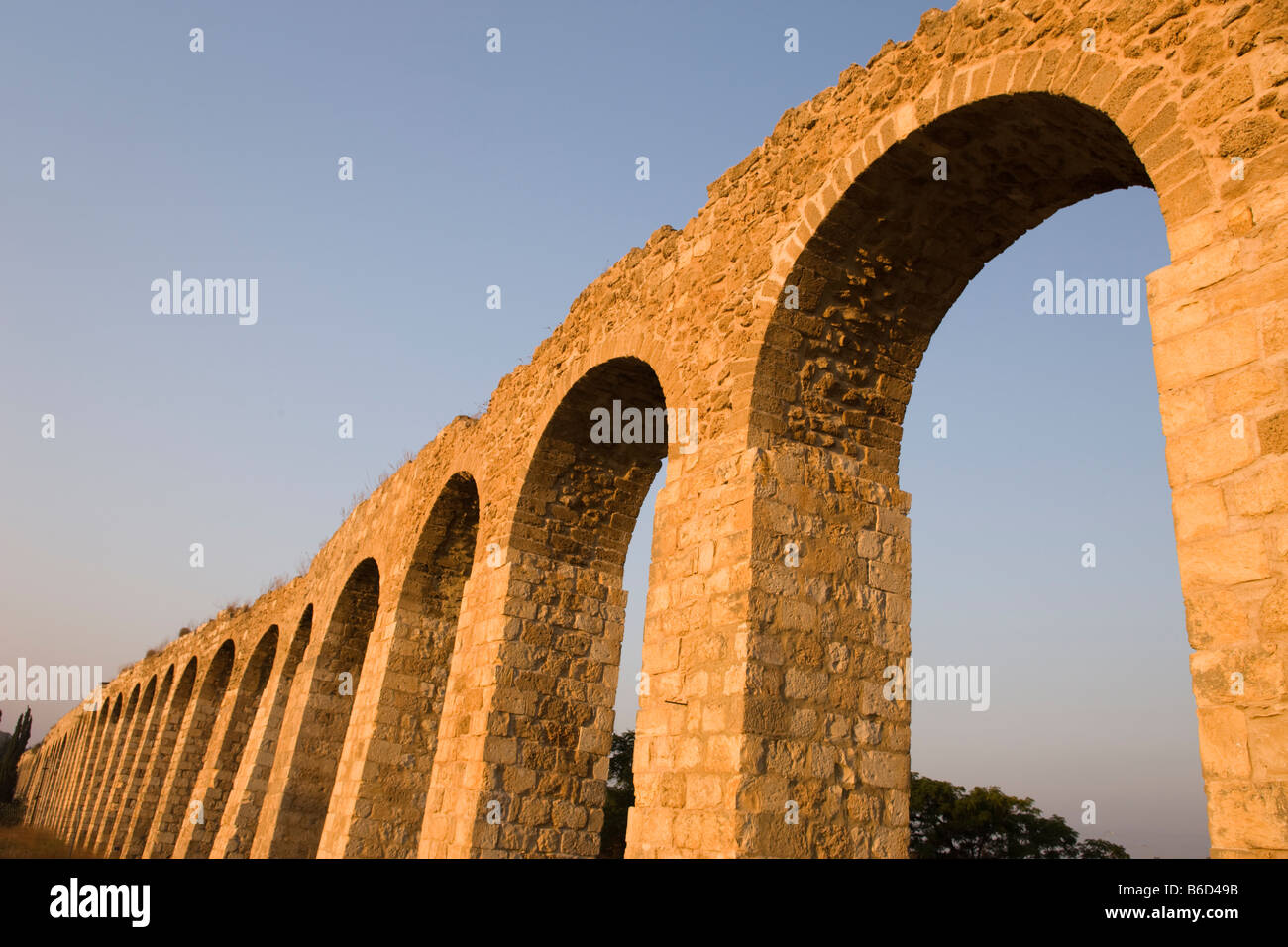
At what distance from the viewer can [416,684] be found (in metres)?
11.3

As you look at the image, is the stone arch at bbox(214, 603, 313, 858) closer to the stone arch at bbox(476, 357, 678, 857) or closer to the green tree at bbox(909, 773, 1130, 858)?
the stone arch at bbox(476, 357, 678, 857)

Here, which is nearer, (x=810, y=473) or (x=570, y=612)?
(x=810, y=473)

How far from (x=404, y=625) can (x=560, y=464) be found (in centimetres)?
387

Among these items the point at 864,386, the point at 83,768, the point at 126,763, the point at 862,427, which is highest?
the point at 864,386

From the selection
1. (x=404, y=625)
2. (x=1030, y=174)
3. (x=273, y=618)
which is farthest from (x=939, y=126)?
(x=273, y=618)

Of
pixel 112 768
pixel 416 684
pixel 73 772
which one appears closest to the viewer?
pixel 416 684

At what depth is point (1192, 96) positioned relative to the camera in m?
3.68

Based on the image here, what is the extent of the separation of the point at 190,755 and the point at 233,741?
10.9 feet

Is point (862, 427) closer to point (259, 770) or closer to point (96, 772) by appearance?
point (259, 770)

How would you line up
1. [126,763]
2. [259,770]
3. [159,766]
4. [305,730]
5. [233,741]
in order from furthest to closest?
[126,763] → [159,766] → [233,741] → [259,770] → [305,730]

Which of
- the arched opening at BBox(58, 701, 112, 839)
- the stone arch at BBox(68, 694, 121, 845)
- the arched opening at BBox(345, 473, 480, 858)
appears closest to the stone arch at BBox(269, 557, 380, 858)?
the arched opening at BBox(345, 473, 480, 858)

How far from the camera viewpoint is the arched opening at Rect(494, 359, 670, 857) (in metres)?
8.12

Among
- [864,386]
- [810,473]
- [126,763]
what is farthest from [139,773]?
[864,386]
